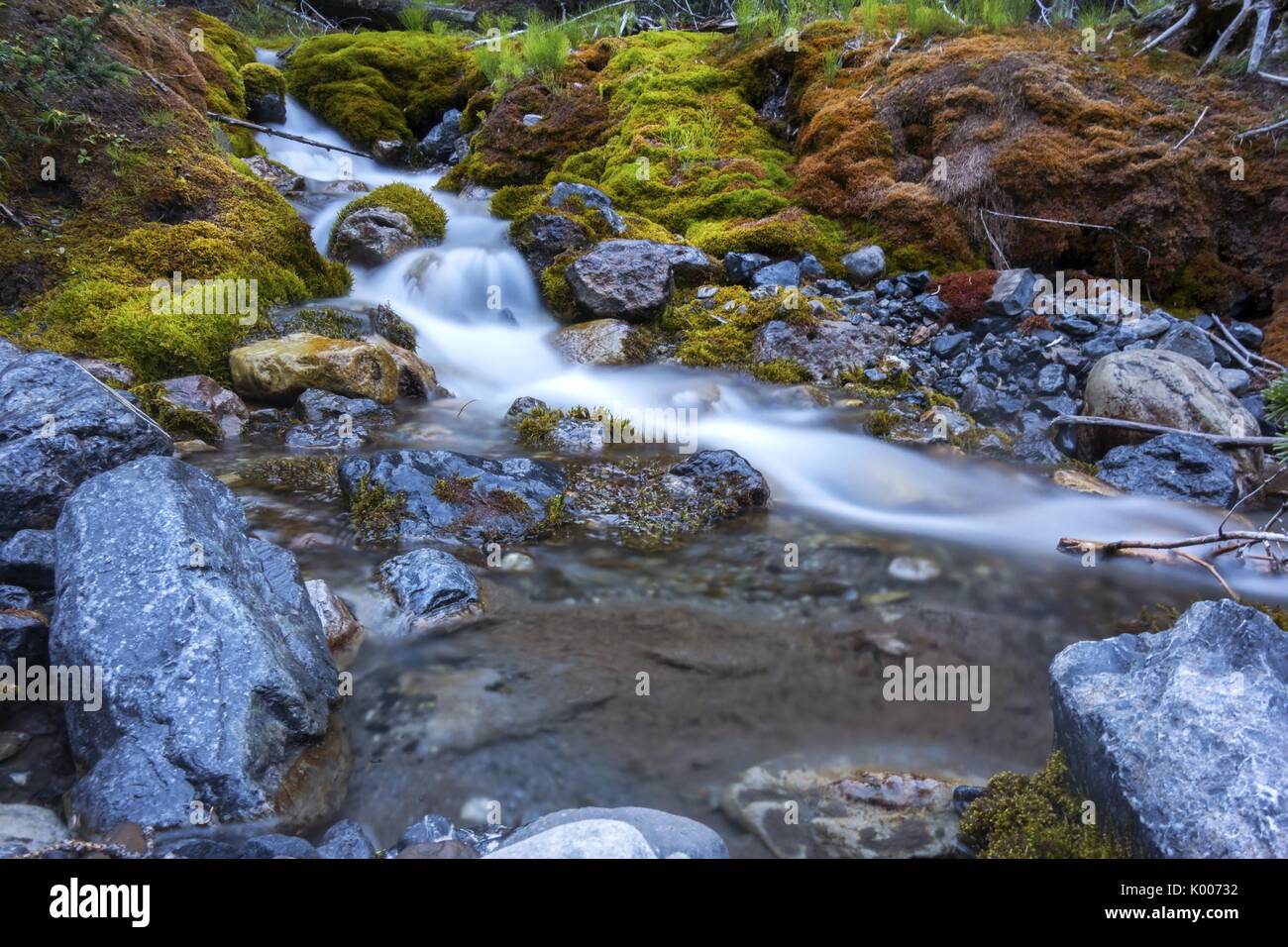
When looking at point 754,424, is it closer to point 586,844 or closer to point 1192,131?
point 586,844

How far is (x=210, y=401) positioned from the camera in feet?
24.3

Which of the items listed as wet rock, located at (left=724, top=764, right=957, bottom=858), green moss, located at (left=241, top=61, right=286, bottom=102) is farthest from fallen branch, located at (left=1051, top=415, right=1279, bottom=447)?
green moss, located at (left=241, top=61, right=286, bottom=102)

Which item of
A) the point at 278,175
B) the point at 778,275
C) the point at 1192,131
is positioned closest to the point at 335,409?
the point at 778,275

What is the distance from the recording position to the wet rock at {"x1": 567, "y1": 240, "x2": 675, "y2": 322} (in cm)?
1048

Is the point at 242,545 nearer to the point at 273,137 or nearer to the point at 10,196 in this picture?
the point at 10,196

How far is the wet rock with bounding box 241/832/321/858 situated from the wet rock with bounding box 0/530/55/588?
2.48 meters

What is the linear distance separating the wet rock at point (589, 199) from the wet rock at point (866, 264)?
359 centimetres

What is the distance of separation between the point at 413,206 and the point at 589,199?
10.3ft

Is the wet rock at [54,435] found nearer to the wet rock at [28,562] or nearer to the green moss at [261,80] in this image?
the wet rock at [28,562]

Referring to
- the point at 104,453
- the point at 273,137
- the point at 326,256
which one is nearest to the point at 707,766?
the point at 104,453

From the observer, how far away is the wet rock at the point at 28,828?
2730 millimetres

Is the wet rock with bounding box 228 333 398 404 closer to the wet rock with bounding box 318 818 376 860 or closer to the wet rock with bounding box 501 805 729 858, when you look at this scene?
the wet rock with bounding box 318 818 376 860

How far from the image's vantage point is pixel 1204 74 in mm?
11711
